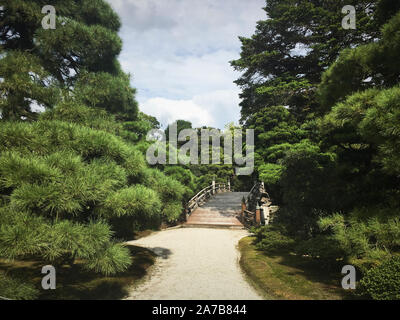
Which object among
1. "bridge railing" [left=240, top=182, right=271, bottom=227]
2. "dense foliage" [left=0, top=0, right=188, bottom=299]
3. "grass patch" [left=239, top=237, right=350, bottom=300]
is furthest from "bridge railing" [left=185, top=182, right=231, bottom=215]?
"dense foliage" [left=0, top=0, right=188, bottom=299]

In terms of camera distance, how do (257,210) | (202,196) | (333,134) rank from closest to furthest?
(333,134), (257,210), (202,196)

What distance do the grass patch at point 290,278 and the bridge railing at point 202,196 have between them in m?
7.68

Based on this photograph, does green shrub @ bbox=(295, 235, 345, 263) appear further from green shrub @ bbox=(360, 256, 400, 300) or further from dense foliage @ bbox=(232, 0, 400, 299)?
green shrub @ bbox=(360, 256, 400, 300)

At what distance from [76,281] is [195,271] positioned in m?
→ 2.66

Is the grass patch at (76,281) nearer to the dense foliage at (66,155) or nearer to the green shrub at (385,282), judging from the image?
the dense foliage at (66,155)

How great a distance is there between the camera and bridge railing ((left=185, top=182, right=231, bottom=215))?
1420cm

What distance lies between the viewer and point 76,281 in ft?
13.5

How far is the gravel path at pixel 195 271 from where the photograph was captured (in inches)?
164

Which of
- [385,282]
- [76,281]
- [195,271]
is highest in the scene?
[385,282]

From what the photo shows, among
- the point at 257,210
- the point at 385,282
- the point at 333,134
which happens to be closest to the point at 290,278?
the point at 385,282

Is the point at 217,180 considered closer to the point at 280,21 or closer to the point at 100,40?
the point at 280,21

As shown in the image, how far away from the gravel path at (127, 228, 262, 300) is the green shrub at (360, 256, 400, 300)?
1881 millimetres

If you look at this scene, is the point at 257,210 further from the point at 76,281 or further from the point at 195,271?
the point at 76,281

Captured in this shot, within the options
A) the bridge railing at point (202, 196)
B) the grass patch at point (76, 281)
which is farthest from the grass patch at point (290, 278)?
the bridge railing at point (202, 196)
